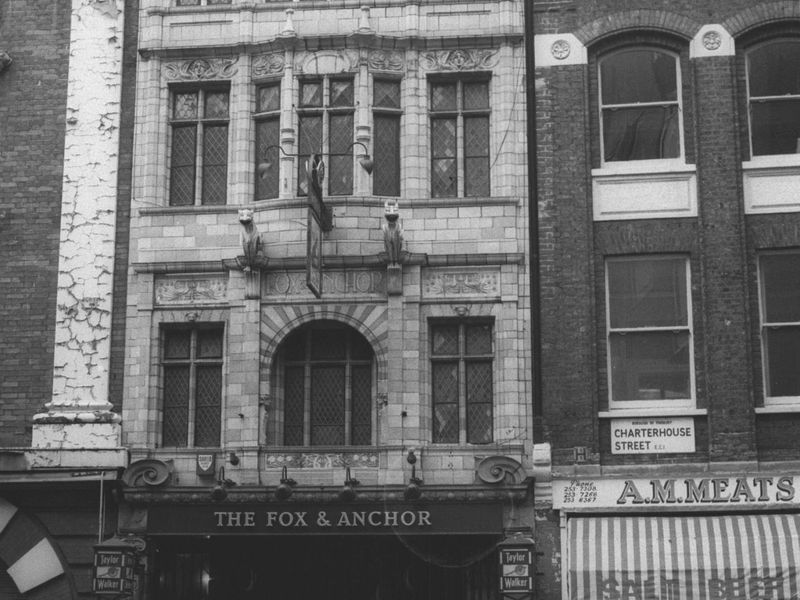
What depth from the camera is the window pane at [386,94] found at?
21.5 metres

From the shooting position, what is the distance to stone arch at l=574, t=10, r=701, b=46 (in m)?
21.0

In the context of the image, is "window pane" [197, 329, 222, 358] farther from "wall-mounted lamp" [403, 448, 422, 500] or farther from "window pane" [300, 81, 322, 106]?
"window pane" [300, 81, 322, 106]

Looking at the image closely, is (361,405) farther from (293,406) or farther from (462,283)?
(462,283)

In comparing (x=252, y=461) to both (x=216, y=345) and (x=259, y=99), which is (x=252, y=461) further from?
(x=259, y=99)

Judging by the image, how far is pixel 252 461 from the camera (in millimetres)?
20156

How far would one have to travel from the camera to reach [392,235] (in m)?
20.2

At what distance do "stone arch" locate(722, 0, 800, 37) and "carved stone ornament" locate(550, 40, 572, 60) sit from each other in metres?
2.46

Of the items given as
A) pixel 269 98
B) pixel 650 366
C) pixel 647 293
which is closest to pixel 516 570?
pixel 650 366

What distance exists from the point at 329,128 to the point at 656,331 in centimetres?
609

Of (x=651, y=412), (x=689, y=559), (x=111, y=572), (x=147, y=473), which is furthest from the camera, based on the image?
(x=147, y=473)

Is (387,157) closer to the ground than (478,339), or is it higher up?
higher up

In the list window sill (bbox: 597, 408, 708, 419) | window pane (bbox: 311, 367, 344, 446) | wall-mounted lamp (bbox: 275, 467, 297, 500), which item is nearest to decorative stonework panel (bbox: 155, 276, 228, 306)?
window pane (bbox: 311, 367, 344, 446)

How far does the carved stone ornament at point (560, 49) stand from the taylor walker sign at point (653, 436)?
5.86 m

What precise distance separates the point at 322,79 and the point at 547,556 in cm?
833
